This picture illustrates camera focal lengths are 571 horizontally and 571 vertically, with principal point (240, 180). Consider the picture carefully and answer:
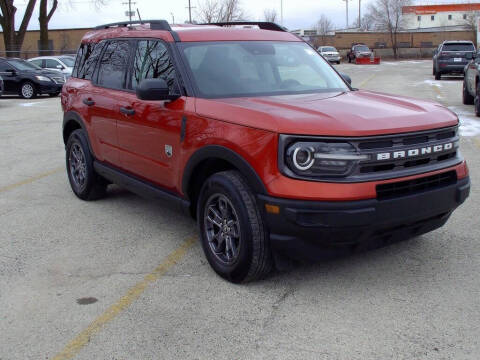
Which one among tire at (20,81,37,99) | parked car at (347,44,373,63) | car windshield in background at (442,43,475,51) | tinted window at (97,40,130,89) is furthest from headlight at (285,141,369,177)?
parked car at (347,44,373,63)

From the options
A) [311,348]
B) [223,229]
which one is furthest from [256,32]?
[311,348]

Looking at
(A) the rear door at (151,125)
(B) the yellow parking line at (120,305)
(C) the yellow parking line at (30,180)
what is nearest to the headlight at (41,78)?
(C) the yellow parking line at (30,180)

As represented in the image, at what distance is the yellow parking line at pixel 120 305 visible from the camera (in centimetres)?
336

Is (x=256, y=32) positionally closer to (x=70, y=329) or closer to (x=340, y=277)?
(x=340, y=277)

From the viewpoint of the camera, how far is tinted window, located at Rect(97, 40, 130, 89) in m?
5.58

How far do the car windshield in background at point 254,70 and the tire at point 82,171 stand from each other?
2151 mm

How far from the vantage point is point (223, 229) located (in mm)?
4215

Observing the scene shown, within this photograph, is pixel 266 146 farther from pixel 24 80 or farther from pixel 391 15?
pixel 391 15

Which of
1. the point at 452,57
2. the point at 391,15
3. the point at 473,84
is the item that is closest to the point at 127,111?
the point at 473,84

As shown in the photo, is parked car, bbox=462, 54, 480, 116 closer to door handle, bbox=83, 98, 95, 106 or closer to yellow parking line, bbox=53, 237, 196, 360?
door handle, bbox=83, 98, 95, 106

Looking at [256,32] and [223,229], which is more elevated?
[256,32]

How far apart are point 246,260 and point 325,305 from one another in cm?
61

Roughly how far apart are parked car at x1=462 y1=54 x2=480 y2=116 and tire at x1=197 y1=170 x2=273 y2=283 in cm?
992

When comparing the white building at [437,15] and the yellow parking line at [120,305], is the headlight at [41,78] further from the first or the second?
the white building at [437,15]
